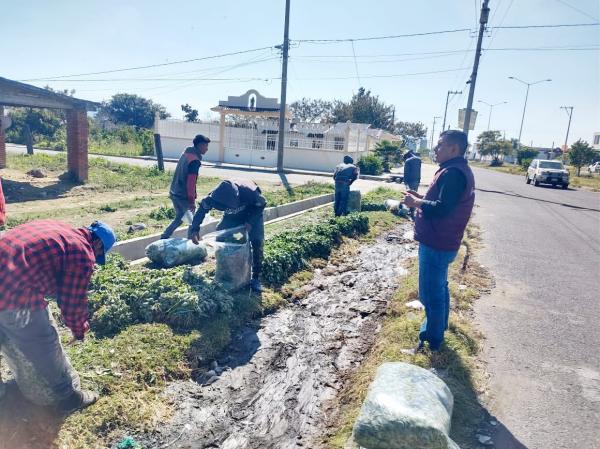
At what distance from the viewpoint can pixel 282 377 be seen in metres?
4.22

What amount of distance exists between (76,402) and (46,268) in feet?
3.56

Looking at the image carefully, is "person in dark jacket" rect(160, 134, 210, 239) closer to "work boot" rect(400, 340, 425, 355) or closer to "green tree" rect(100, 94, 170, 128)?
"work boot" rect(400, 340, 425, 355)

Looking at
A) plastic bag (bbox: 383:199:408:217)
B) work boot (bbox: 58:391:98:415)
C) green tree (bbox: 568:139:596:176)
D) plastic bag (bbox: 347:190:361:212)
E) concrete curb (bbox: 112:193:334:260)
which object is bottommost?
work boot (bbox: 58:391:98:415)

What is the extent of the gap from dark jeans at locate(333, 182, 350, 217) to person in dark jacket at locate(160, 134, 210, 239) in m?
4.55

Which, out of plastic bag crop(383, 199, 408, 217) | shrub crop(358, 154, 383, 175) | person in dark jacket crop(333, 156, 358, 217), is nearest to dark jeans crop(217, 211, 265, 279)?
person in dark jacket crop(333, 156, 358, 217)

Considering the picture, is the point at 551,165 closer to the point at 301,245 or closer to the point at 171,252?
the point at 301,245

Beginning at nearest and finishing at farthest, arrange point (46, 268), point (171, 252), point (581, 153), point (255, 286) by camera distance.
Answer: point (46, 268)
point (255, 286)
point (171, 252)
point (581, 153)

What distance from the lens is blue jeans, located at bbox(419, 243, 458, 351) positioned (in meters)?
3.82

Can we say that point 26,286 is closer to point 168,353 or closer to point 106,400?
point 106,400

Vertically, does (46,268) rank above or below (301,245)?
above

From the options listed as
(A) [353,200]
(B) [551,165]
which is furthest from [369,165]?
(A) [353,200]

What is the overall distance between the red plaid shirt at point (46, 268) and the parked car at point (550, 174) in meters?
27.5

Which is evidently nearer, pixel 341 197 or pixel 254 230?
pixel 254 230

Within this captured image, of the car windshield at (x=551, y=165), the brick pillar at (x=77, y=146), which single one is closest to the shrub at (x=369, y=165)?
the car windshield at (x=551, y=165)
